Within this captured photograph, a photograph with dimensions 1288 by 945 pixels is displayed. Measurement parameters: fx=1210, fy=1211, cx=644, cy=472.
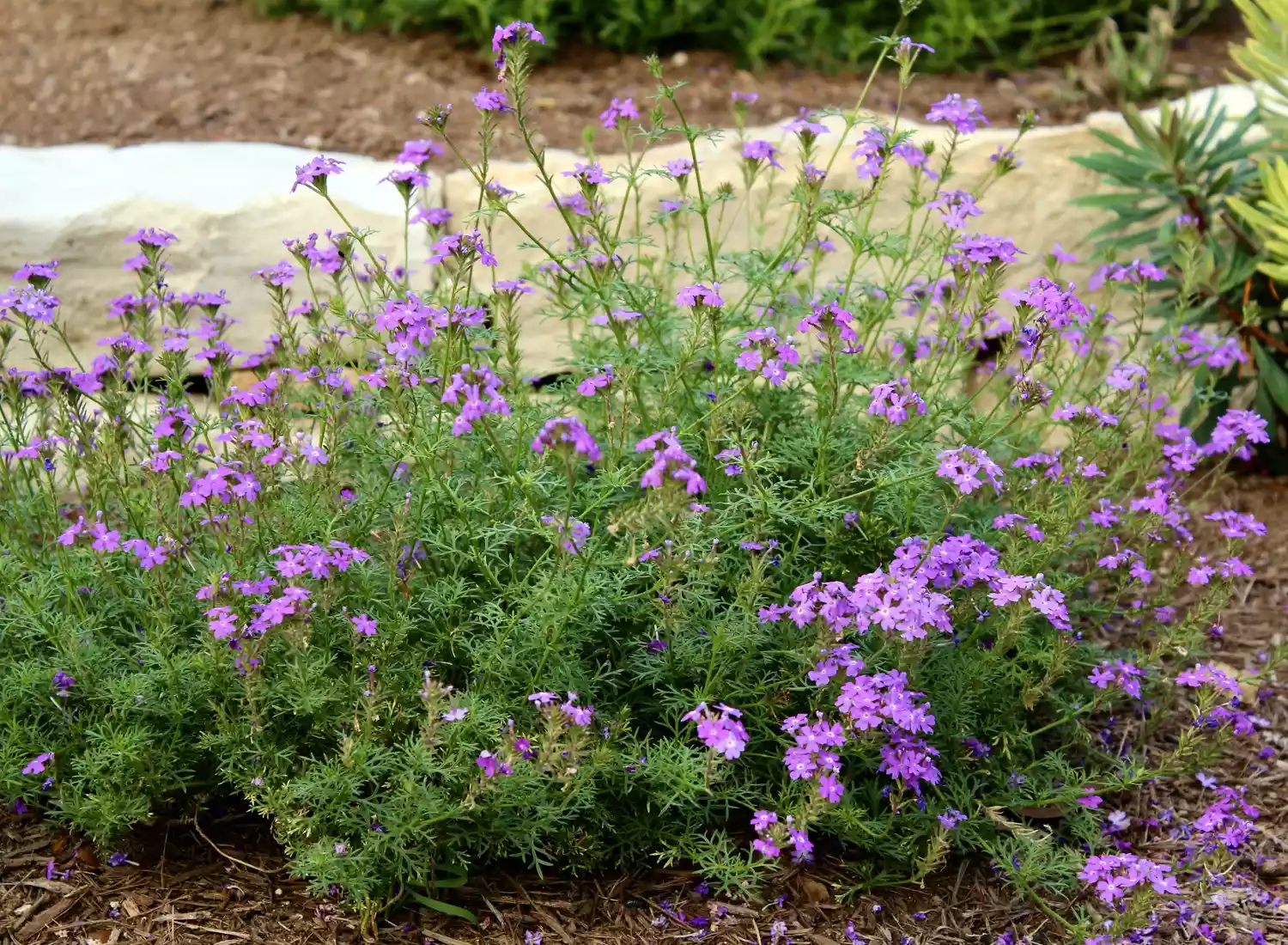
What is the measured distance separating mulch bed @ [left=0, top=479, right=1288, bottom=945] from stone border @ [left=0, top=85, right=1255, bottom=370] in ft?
9.47

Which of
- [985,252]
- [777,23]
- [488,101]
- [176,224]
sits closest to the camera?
[488,101]

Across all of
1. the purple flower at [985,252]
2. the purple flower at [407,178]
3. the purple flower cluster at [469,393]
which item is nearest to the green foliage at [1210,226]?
the purple flower at [985,252]

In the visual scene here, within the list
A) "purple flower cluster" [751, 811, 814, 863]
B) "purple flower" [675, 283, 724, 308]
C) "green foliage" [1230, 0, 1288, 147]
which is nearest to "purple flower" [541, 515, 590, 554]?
"purple flower" [675, 283, 724, 308]

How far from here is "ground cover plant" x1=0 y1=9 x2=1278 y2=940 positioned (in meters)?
2.81

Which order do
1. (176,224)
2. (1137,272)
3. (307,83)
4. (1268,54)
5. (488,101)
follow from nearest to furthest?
(488,101)
(1137,272)
(1268,54)
(176,224)
(307,83)

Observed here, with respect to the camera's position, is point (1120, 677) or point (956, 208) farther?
point (956, 208)

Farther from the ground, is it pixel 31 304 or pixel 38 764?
pixel 31 304

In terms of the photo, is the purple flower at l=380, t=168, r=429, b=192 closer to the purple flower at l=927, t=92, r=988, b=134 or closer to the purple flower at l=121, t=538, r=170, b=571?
the purple flower at l=121, t=538, r=170, b=571

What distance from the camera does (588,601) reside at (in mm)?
3021

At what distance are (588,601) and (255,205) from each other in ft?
11.0

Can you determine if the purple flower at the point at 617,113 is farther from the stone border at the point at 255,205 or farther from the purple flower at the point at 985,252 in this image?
the stone border at the point at 255,205

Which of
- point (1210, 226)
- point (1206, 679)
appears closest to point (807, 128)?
point (1206, 679)

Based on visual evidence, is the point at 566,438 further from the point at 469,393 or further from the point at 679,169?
the point at 679,169

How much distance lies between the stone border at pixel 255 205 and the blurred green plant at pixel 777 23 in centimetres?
131
